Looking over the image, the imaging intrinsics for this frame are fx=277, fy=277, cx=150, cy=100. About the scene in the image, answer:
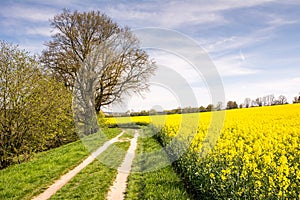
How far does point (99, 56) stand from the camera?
28.6 m

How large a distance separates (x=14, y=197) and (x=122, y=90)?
24073mm

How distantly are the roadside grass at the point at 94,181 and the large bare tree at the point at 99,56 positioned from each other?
16.0 meters

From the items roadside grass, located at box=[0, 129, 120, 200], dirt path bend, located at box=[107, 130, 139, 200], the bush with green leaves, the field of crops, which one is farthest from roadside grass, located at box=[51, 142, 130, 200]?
the bush with green leaves

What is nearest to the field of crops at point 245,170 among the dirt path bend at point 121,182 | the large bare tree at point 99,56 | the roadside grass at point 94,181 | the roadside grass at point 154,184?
the roadside grass at point 154,184

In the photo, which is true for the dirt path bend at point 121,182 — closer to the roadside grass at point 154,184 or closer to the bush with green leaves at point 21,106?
the roadside grass at point 154,184

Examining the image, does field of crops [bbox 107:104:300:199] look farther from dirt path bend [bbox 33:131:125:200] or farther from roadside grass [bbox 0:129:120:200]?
roadside grass [bbox 0:129:120:200]

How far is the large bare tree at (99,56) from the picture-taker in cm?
2853

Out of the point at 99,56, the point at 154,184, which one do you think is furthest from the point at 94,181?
the point at 99,56

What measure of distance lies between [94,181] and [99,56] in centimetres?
2103

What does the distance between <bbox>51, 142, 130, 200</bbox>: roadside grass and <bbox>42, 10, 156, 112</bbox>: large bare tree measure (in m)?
16.0

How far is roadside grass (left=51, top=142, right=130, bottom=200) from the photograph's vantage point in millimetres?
7862

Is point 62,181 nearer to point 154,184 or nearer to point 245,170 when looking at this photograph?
point 154,184

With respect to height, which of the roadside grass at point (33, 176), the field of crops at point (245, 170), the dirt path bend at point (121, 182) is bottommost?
the dirt path bend at point (121, 182)

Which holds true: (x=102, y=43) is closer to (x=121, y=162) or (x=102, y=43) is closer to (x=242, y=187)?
(x=121, y=162)
